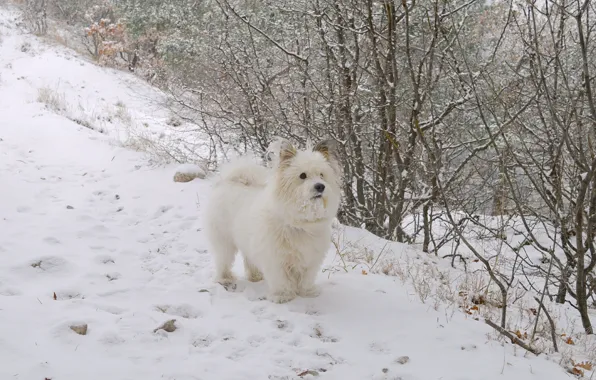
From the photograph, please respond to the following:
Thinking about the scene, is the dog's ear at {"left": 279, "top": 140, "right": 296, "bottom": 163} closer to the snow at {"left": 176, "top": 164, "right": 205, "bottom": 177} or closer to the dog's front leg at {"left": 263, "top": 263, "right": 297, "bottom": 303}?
the dog's front leg at {"left": 263, "top": 263, "right": 297, "bottom": 303}

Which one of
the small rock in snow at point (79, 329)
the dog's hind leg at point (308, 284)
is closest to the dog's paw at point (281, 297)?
the dog's hind leg at point (308, 284)

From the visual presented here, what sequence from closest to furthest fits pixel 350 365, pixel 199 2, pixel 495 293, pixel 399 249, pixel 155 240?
pixel 350 365 → pixel 495 293 → pixel 155 240 → pixel 399 249 → pixel 199 2

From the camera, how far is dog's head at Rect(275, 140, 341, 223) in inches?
154

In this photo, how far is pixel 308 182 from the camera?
3926 millimetres

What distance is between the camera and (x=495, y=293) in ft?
15.6

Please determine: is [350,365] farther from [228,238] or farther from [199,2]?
[199,2]

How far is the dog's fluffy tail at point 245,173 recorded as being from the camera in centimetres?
495

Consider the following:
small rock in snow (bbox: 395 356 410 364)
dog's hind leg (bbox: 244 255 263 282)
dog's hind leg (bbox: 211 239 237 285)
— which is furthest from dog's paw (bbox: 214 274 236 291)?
small rock in snow (bbox: 395 356 410 364)

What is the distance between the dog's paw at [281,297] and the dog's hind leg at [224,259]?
27.1 inches

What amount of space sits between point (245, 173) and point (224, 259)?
3.06 ft

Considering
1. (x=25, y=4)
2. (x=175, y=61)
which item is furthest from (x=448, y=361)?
(x=25, y=4)

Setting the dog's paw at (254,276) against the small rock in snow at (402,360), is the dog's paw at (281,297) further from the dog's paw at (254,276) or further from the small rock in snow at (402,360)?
the small rock in snow at (402,360)

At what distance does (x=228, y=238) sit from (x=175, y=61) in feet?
41.8

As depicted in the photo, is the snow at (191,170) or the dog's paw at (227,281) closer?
the dog's paw at (227,281)
